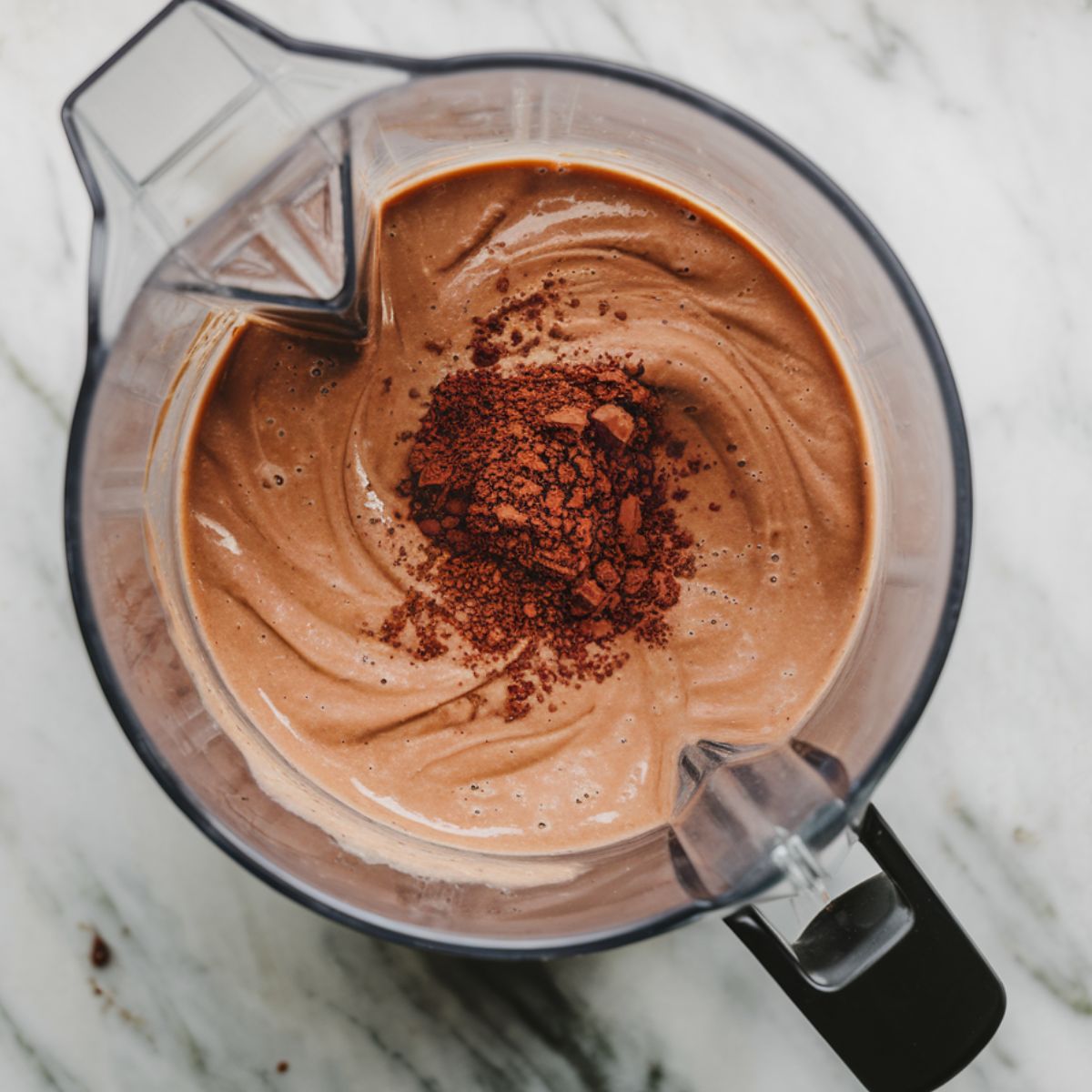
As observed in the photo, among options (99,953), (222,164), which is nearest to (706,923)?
(99,953)

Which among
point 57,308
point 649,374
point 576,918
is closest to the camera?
point 576,918

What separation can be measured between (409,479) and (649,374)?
30 centimetres

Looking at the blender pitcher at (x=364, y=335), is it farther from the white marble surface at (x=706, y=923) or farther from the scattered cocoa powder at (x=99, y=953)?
the scattered cocoa powder at (x=99, y=953)

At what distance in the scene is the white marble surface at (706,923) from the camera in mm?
1219

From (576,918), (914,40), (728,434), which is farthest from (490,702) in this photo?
(914,40)

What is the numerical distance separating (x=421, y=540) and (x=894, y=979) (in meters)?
0.67

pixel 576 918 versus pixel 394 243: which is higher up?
pixel 394 243

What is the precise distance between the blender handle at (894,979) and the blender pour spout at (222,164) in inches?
30.6

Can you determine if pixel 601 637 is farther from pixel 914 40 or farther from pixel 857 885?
pixel 914 40

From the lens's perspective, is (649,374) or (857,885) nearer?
(857,885)

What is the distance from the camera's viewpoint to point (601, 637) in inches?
44.3

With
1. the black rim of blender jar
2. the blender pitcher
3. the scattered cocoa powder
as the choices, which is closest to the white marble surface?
the scattered cocoa powder

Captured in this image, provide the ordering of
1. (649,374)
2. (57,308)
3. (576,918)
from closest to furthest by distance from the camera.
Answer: (576,918), (649,374), (57,308)

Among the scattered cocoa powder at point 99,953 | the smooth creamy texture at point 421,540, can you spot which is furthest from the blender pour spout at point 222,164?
the scattered cocoa powder at point 99,953
